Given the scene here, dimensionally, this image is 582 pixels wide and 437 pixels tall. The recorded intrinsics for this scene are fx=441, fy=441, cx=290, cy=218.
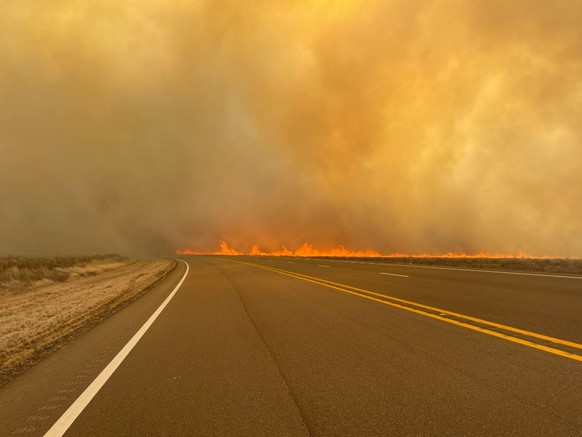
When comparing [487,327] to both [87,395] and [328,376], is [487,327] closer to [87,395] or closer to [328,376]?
[328,376]

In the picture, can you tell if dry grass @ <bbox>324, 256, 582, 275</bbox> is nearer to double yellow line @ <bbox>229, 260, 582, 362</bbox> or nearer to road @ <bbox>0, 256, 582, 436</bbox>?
road @ <bbox>0, 256, 582, 436</bbox>

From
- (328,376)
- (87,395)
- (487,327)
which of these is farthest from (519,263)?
(87,395)

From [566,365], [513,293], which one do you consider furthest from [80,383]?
[513,293]

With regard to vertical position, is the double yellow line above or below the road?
above

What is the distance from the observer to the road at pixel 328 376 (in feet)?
12.6

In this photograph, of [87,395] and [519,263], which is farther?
[519,263]

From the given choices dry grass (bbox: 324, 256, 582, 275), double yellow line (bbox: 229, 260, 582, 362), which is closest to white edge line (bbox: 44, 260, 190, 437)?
double yellow line (bbox: 229, 260, 582, 362)

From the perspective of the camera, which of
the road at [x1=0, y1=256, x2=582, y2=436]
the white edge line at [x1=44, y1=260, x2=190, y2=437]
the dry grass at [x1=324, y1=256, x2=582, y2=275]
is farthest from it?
the dry grass at [x1=324, y1=256, x2=582, y2=275]

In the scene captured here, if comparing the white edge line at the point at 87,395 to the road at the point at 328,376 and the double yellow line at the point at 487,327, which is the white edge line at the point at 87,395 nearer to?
the road at the point at 328,376

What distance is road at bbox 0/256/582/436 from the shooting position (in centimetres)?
384

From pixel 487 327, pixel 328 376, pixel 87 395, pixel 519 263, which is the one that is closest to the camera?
pixel 87 395

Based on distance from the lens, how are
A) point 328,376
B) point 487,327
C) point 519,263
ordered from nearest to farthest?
point 328,376, point 487,327, point 519,263

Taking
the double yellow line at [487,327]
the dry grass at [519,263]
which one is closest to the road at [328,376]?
the double yellow line at [487,327]

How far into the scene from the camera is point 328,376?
5.09 meters
